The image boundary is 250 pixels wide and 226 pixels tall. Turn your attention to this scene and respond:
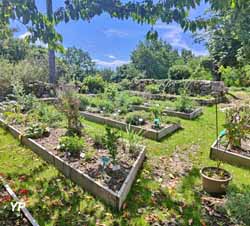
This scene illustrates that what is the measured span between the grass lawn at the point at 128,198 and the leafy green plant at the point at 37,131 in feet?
0.99

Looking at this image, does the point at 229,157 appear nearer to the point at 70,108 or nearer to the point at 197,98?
the point at 70,108

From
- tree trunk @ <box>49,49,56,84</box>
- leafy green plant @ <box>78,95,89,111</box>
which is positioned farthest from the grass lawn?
tree trunk @ <box>49,49,56,84</box>

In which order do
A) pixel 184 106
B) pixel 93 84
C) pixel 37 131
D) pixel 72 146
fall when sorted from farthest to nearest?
pixel 93 84 → pixel 184 106 → pixel 37 131 → pixel 72 146

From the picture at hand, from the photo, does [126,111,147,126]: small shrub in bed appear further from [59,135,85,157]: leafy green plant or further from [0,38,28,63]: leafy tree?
[0,38,28,63]: leafy tree

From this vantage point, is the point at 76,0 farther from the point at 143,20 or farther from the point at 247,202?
the point at 247,202

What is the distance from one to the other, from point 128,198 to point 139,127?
2856mm

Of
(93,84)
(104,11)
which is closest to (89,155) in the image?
(104,11)

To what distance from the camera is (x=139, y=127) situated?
6.12m

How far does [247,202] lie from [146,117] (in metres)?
4.25

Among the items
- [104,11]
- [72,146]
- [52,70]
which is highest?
[104,11]

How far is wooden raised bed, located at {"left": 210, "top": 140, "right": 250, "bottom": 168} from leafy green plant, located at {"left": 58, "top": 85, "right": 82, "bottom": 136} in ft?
8.74

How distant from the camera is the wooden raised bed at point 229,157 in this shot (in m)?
4.40

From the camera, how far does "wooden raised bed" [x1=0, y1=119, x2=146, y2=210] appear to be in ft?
10.4

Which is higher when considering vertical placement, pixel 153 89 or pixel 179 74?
pixel 179 74
